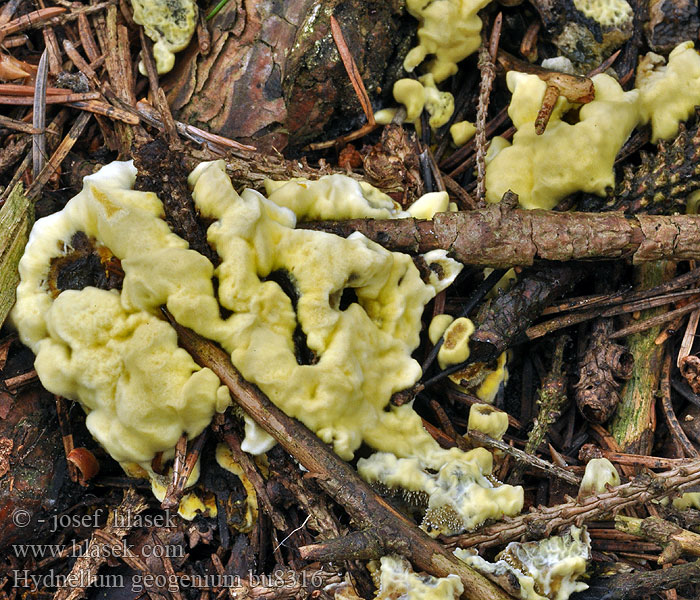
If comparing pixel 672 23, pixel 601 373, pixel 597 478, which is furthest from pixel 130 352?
pixel 672 23

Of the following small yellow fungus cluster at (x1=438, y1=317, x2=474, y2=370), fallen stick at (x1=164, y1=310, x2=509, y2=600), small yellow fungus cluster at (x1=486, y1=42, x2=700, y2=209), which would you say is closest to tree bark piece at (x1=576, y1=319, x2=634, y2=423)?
small yellow fungus cluster at (x1=438, y1=317, x2=474, y2=370)

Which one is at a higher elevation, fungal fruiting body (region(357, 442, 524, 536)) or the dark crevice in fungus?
the dark crevice in fungus

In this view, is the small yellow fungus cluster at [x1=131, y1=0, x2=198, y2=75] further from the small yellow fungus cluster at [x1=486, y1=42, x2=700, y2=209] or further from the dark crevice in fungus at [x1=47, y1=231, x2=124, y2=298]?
the small yellow fungus cluster at [x1=486, y1=42, x2=700, y2=209]

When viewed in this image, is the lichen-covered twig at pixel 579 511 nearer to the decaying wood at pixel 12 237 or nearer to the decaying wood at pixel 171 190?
the decaying wood at pixel 171 190

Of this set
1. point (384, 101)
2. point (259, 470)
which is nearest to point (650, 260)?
point (384, 101)

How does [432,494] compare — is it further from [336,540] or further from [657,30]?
[657,30]

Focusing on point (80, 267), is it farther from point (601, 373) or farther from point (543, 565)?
point (601, 373)
